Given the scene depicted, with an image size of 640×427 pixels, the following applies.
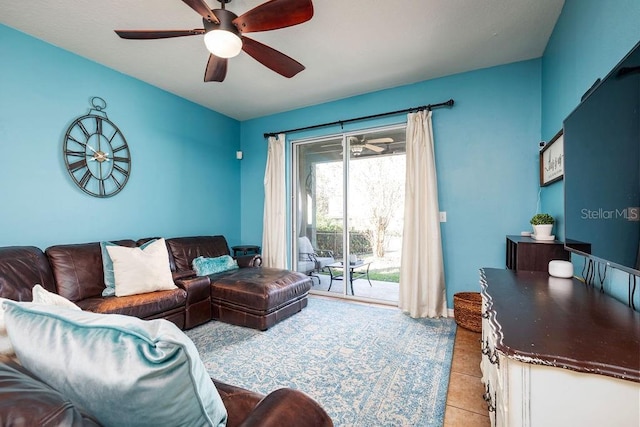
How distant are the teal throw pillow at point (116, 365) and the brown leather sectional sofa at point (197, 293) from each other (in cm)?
7

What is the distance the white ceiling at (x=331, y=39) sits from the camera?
212cm

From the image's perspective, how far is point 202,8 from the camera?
168 cm

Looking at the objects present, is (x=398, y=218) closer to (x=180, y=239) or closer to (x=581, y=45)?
(x=581, y=45)

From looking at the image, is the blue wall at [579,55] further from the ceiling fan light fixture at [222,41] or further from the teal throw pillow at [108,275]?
the teal throw pillow at [108,275]

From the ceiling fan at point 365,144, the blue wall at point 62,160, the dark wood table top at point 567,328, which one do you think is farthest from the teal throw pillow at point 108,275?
the ceiling fan at point 365,144

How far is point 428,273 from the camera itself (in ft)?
10.3

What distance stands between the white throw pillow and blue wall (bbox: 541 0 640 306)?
324 centimetres

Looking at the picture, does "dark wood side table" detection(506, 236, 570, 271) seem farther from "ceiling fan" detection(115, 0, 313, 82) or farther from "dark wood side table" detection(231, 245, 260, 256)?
"dark wood side table" detection(231, 245, 260, 256)

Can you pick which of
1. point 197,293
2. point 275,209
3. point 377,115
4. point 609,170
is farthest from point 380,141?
point 197,293

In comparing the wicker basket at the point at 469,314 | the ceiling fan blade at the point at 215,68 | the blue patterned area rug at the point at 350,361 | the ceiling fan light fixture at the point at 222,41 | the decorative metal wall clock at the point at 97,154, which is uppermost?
the ceiling fan blade at the point at 215,68

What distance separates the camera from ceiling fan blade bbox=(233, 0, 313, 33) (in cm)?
162

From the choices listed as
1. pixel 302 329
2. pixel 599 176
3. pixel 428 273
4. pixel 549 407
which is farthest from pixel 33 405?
pixel 428 273

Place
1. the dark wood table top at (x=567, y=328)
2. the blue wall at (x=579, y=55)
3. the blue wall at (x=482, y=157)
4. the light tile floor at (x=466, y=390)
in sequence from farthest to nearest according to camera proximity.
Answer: the blue wall at (x=482, y=157) → the light tile floor at (x=466, y=390) → the blue wall at (x=579, y=55) → the dark wood table top at (x=567, y=328)

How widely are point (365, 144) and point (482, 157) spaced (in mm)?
1452
